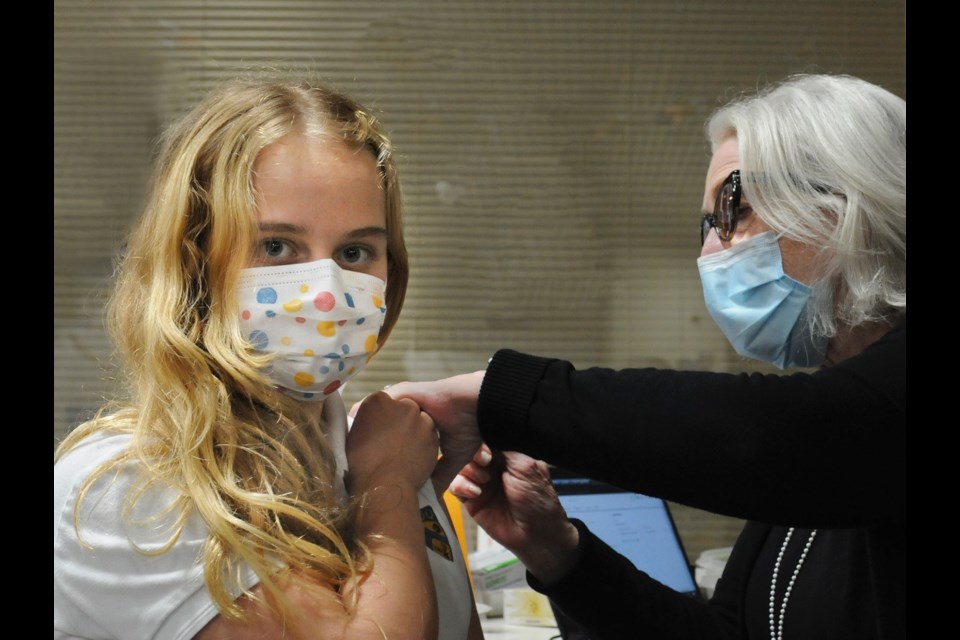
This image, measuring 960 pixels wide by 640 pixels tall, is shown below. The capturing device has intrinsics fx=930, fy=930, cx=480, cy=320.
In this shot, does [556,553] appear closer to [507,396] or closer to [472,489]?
[472,489]

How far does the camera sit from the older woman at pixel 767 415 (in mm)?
1080

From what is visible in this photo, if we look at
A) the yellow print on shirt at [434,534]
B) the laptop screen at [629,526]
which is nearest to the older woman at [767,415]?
the yellow print on shirt at [434,534]

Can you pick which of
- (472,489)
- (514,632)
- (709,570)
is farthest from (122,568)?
(709,570)

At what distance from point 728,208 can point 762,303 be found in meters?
0.15

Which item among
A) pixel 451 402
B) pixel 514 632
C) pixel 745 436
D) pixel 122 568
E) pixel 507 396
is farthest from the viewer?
pixel 514 632

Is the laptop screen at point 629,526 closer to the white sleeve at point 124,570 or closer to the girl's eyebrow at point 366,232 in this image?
the girl's eyebrow at point 366,232

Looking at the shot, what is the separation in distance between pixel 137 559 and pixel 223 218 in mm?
401

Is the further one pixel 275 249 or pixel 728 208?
pixel 728 208

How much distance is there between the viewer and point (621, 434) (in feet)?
3.65

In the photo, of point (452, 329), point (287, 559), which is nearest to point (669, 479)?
point (287, 559)

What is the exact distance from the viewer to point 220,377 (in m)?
1.12
